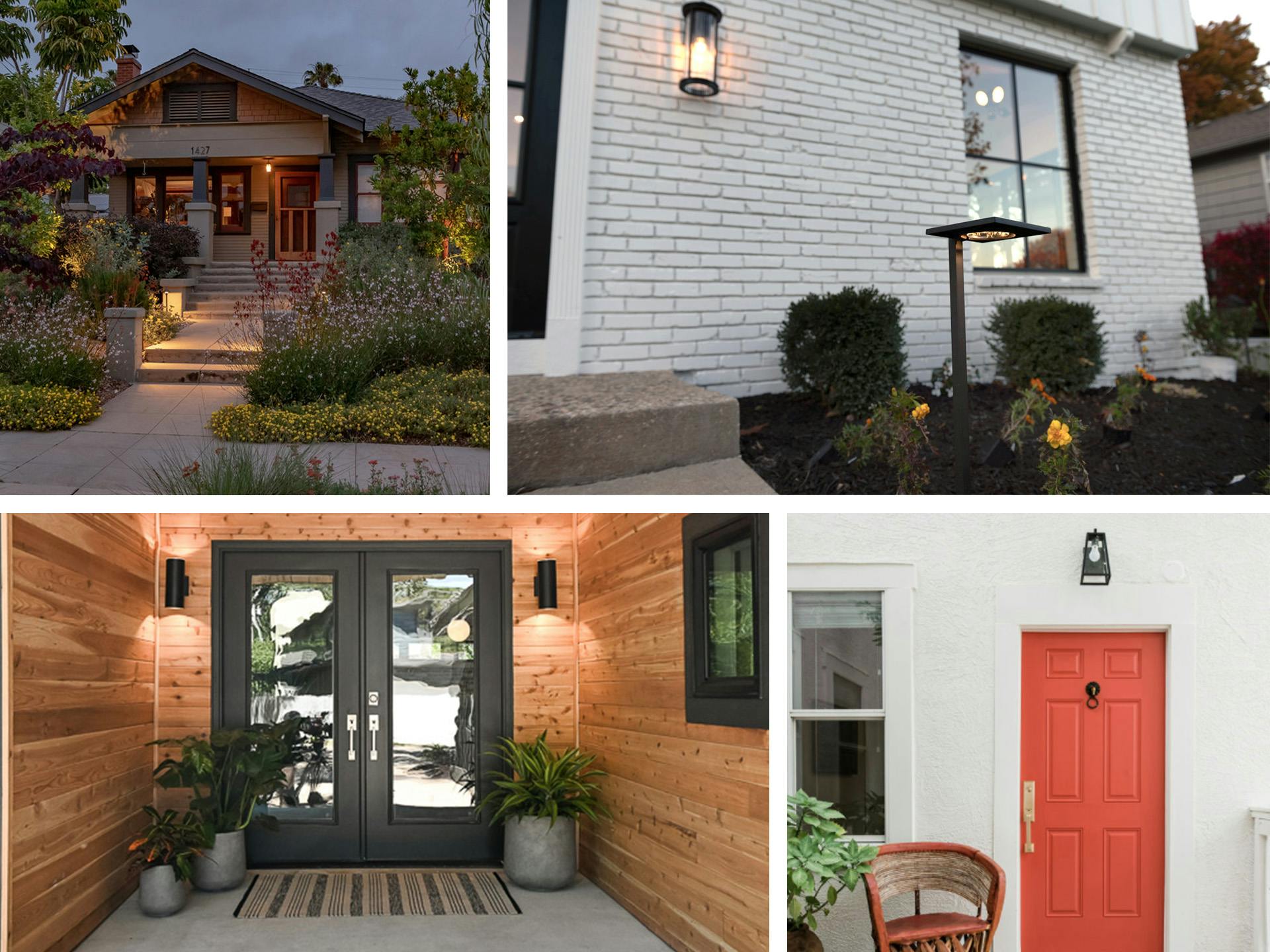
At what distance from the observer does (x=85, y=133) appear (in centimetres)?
345

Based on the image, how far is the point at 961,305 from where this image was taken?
10.3 feet

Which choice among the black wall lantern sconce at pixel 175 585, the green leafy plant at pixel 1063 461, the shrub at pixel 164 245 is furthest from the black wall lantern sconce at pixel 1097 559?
→ the black wall lantern sconce at pixel 175 585

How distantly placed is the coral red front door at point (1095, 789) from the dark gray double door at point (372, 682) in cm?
283

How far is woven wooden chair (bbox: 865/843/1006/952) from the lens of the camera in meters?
3.64

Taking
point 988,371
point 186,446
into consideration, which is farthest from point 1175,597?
point 186,446

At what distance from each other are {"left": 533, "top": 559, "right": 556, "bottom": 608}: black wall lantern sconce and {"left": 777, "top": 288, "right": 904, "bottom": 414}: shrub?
262 cm

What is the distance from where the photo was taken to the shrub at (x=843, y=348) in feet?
11.1

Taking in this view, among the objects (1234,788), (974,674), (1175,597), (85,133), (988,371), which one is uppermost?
(85,133)

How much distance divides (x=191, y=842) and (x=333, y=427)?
2689mm

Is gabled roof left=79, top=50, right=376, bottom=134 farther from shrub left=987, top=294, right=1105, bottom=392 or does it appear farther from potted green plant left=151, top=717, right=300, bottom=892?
potted green plant left=151, top=717, right=300, bottom=892

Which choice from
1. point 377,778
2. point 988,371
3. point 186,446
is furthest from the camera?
point 377,778

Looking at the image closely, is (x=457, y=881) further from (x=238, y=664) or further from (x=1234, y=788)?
(x=1234, y=788)

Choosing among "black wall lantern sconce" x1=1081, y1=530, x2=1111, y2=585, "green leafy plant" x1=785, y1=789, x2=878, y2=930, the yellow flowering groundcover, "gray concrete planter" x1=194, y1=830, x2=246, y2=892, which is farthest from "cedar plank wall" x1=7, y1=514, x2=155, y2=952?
"black wall lantern sconce" x1=1081, y1=530, x2=1111, y2=585

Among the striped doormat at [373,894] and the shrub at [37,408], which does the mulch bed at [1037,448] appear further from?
the striped doormat at [373,894]
